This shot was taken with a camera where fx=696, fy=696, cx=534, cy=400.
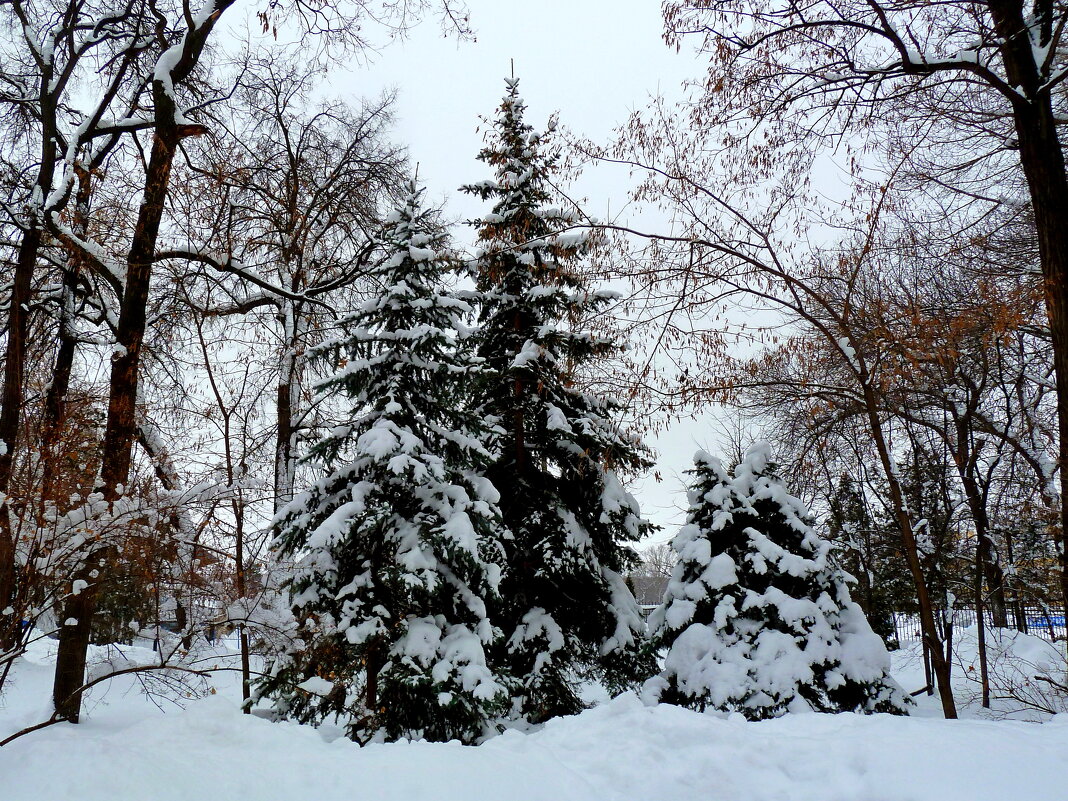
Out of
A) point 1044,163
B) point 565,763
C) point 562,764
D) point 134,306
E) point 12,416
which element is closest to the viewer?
point 562,764

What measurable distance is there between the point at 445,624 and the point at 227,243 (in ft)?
18.3

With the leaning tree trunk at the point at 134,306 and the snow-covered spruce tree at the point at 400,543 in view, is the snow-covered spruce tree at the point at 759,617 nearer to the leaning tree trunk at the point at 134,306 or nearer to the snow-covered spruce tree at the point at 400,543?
the snow-covered spruce tree at the point at 400,543

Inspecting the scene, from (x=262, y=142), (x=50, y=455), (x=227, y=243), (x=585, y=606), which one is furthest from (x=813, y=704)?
(x=262, y=142)

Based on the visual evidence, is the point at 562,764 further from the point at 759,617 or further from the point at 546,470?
the point at 546,470

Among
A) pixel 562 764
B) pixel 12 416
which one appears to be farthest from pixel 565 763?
pixel 12 416

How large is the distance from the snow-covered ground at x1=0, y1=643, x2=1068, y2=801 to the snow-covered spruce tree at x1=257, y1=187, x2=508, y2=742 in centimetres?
302

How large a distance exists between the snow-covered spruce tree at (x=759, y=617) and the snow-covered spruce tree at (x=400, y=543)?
270cm

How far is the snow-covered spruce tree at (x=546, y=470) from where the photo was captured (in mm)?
10492

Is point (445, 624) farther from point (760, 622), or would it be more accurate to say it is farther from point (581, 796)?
point (581, 796)

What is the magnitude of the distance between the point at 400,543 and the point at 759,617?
191 inches

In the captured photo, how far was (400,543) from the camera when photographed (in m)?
8.40

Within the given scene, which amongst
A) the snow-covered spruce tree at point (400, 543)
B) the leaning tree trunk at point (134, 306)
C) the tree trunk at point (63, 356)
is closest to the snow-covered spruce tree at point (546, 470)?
the snow-covered spruce tree at point (400, 543)

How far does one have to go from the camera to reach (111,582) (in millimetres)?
7273

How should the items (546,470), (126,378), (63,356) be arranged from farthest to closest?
(546,470) → (63,356) → (126,378)
